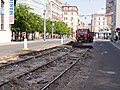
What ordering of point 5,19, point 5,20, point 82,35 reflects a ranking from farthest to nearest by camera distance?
point 82,35 → point 5,19 → point 5,20

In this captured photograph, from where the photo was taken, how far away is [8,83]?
12.2 metres

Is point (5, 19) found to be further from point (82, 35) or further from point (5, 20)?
point (82, 35)

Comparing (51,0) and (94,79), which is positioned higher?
(51,0)

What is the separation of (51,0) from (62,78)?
16292 cm

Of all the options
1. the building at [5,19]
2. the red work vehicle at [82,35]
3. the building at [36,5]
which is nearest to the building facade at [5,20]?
the building at [5,19]

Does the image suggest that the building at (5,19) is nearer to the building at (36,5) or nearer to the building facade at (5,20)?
the building facade at (5,20)

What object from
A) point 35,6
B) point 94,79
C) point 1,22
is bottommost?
point 94,79

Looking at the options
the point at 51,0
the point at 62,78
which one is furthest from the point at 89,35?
the point at 51,0

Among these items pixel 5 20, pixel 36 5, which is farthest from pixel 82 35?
pixel 36 5

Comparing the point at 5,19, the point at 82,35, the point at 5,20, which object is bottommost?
the point at 82,35

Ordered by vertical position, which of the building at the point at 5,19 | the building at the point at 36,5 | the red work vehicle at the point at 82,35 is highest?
the building at the point at 36,5

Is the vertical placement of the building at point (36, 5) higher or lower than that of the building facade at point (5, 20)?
higher

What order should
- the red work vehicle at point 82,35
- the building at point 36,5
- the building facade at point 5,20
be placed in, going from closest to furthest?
1. the building facade at point 5,20
2. the red work vehicle at point 82,35
3. the building at point 36,5

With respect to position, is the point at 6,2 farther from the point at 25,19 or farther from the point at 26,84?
the point at 26,84
